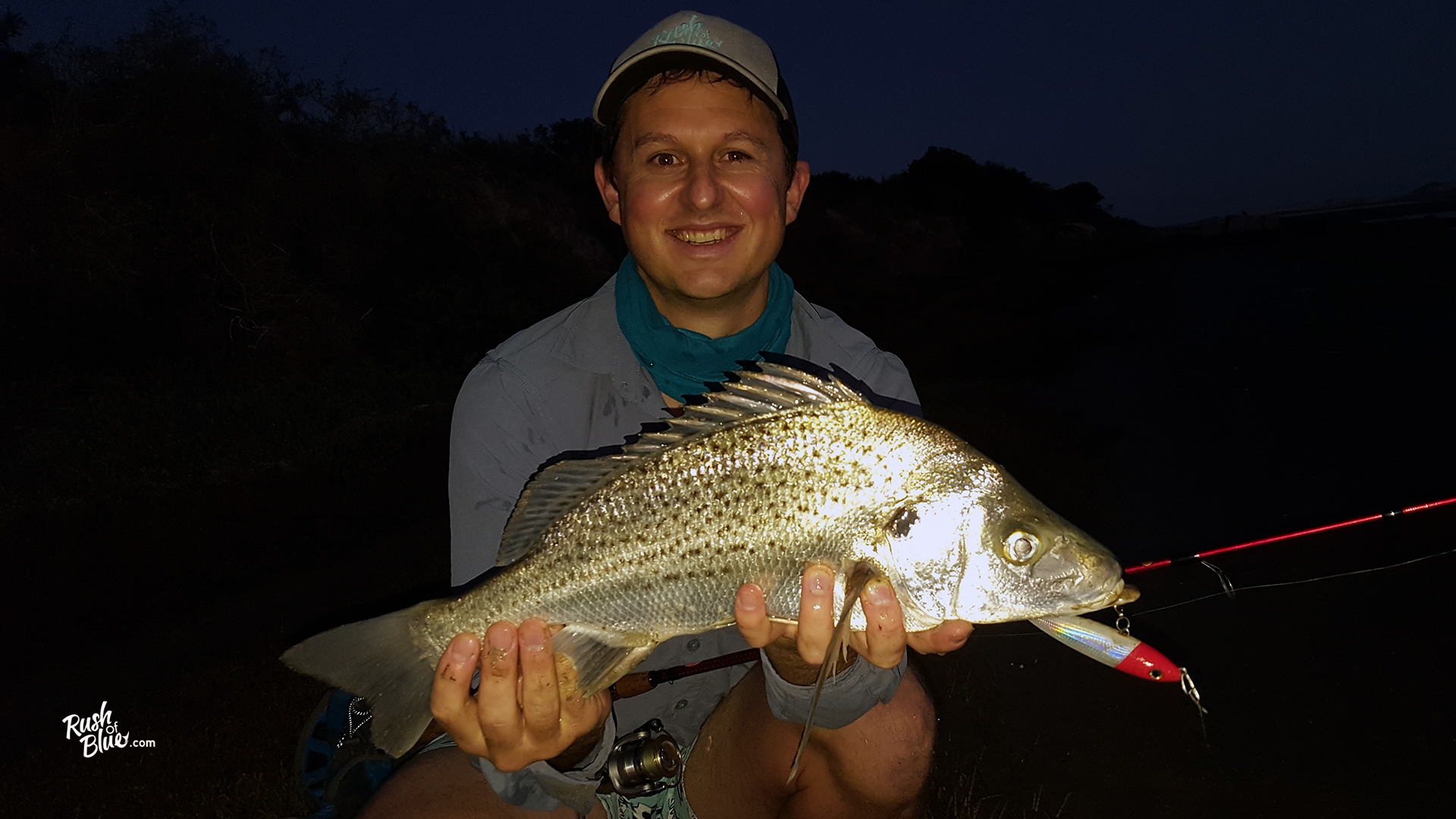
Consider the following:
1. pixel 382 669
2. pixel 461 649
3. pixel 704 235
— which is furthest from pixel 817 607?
pixel 704 235

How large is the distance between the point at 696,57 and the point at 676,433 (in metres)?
1.36

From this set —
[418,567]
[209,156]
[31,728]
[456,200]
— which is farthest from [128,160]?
[31,728]

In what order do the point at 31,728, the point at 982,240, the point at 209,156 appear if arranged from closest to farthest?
the point at 31,728
the point at 209,156
the point at 982,240

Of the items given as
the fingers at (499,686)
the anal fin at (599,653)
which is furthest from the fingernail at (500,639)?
the anal fin at (599,653)

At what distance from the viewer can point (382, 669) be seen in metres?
2.08

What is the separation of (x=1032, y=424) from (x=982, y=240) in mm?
31240

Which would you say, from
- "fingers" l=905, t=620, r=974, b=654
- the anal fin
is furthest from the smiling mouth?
"fingers" l=905, t=620, r=974, b=654

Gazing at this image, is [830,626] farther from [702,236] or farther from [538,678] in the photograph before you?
[702,236]

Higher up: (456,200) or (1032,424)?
(456,200)

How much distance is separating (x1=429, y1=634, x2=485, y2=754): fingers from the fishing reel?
0.51 m

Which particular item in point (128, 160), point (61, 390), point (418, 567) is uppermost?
point (128, 160)

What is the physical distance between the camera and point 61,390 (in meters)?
10.7

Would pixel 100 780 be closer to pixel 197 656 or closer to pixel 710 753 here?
pixel 197 656

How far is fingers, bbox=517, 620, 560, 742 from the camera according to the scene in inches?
81.2
